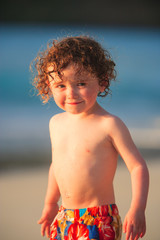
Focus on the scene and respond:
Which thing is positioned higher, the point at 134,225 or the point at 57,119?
the point at 57,119

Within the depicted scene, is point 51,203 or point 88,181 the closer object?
point 88,181

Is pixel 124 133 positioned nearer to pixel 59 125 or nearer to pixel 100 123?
pixel 100 123

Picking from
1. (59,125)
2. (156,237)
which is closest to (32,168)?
(156,237)

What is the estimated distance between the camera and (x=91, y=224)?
95cm

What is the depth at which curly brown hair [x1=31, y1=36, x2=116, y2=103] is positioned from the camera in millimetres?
994

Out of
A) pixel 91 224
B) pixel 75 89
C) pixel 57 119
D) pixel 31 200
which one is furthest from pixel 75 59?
pixel 31 200

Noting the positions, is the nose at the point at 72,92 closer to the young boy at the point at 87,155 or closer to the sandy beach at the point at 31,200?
the young boy at the point at 87,155

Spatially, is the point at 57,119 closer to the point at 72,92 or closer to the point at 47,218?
the point at 72,92

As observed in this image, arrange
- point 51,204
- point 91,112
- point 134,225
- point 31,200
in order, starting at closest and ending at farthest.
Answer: point 134,225 → point 91,112 → point 51,204 → point 31,200

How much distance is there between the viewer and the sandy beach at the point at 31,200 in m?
1.66

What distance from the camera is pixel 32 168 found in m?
2.77

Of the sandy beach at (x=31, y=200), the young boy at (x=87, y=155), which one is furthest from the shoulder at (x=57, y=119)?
the sandy beach at (x=31, y=200)

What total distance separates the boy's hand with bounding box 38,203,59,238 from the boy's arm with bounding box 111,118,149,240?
29cm

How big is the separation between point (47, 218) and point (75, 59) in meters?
0.47
